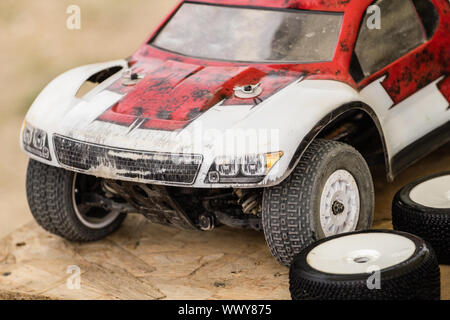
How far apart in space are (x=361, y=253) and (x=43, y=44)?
829cm

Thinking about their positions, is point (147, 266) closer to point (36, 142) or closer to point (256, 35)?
point (36, 142)

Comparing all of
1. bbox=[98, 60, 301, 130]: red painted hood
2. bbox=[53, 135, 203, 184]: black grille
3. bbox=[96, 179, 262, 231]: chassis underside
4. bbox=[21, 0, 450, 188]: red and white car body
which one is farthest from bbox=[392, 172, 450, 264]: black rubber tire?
bbox=[53, 135, 203, 184]: black grille

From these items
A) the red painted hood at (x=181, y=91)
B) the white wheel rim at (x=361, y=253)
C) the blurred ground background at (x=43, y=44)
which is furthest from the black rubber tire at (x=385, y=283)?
the blurred ground background at (x=43, y=44)

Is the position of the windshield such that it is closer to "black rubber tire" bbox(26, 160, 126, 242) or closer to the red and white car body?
the red and white car body

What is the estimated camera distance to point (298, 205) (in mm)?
5770

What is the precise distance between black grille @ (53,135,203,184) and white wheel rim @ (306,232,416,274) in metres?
0.88

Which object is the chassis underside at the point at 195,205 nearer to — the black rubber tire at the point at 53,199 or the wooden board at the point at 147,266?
the wooden board at the point at 147,266

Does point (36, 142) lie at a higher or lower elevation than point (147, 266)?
higher

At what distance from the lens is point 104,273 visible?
21.2 ft

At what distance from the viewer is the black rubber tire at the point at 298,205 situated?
577 centimetres

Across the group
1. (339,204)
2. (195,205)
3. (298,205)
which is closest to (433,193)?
(339,204)

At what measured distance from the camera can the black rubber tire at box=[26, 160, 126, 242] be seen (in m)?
6.65

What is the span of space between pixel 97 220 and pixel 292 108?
6.19 ft
